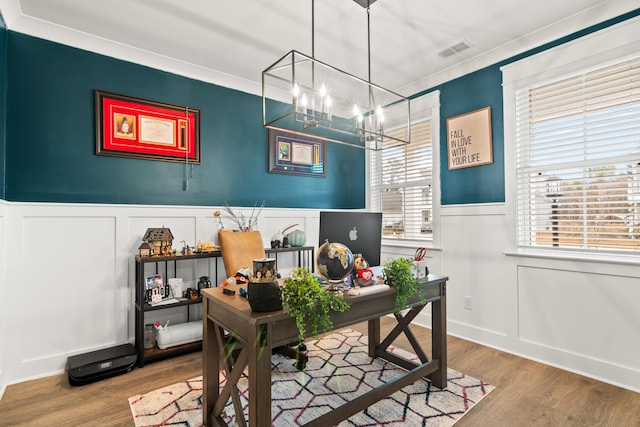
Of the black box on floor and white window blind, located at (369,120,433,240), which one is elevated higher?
white window blind, located at (369,120,433,240)

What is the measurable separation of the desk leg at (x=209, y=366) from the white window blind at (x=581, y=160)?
8.83 ft

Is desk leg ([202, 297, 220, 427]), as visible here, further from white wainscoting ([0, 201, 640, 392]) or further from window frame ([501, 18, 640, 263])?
window frame ([501, 18, 640, 263])

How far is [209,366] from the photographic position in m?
1.83

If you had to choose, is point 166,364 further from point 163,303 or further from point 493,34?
point 493,34

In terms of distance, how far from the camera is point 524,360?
2750 millimetres

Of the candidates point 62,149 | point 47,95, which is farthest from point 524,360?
point 47,95

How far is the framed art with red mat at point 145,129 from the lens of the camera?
2828 mm

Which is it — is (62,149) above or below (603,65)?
below

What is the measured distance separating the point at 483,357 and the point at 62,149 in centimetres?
394

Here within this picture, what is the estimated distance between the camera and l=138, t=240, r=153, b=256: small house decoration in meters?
2.73

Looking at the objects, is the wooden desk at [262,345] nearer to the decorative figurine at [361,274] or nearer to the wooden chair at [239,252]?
the decorative figurine at [361,274]

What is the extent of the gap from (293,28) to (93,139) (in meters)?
1.94

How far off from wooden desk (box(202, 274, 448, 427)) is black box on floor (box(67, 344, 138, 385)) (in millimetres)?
1071

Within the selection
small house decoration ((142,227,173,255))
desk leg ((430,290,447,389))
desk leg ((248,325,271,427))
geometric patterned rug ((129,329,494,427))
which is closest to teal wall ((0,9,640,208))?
small house decoration ((142,227,173,255))
